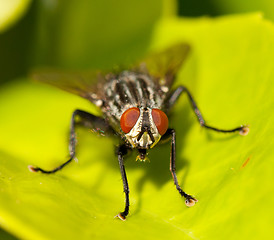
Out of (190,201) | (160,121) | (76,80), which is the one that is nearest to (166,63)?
(76,80)

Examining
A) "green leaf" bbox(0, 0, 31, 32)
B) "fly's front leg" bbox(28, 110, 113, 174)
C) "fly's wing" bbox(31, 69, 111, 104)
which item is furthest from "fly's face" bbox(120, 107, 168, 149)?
"green leaf" bbox(0, 0, 31, 32)

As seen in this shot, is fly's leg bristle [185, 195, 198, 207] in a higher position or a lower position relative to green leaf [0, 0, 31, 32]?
lower

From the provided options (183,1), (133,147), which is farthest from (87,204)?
(183,1)

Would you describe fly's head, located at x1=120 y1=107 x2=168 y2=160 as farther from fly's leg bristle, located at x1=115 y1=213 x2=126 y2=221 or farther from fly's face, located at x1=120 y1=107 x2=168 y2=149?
fly's leg bristle, located at x1=115 y1=213 x2=126 y2=221

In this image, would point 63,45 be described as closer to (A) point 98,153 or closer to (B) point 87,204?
(A) point 98,153

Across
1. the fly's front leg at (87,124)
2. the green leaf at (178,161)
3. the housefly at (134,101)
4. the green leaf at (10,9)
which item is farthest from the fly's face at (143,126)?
the green leaf at (10,9)

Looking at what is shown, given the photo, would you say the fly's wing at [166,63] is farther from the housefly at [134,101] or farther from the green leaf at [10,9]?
the green leaf at [10,9]

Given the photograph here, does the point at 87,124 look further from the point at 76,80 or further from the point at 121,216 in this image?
the point at 121,216
